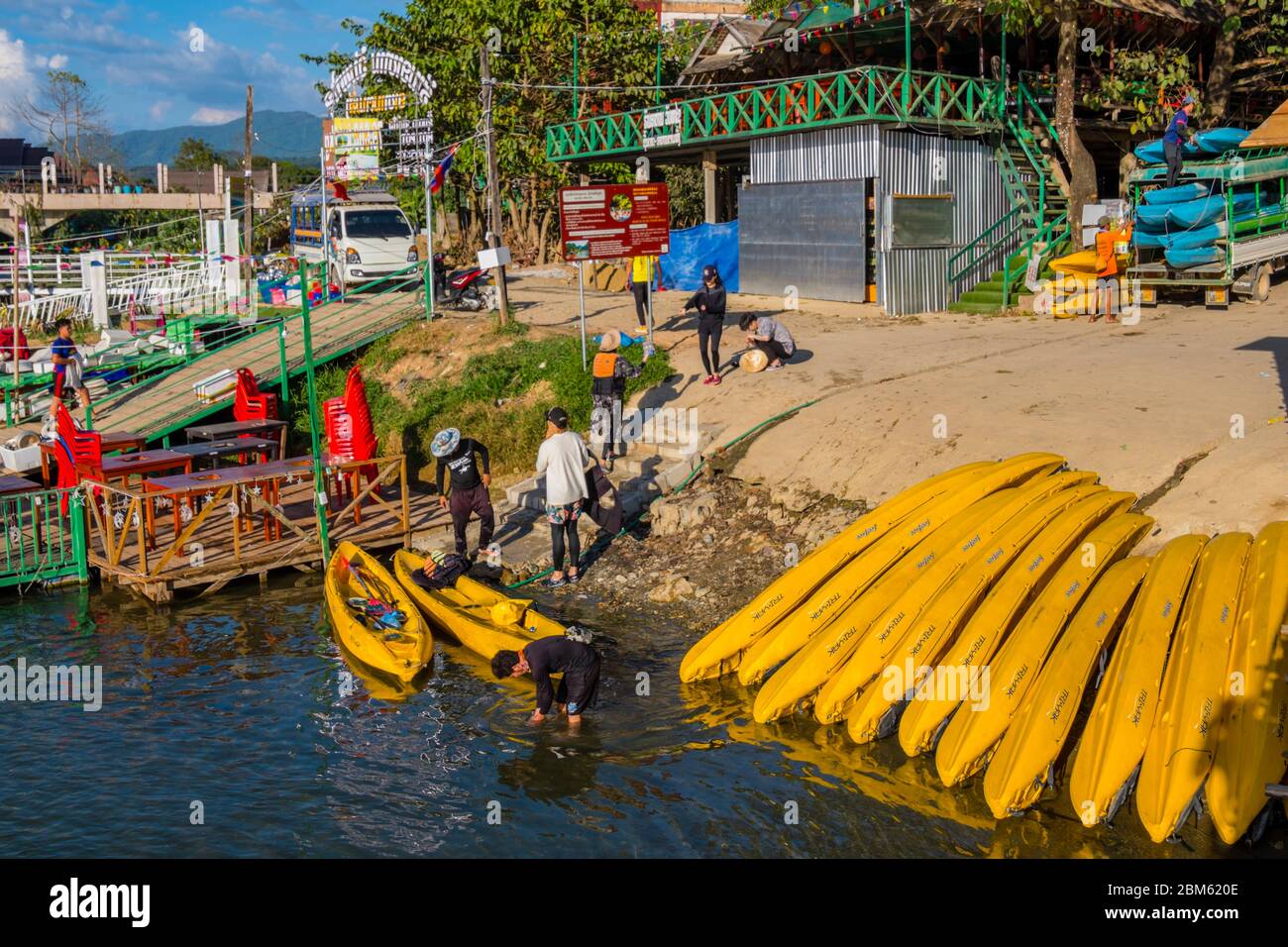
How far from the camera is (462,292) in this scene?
89.0ft

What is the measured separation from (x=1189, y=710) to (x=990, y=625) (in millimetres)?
2158

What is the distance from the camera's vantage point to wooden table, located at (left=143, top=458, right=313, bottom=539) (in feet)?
52.4

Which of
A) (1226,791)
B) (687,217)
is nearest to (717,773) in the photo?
(1226,791)

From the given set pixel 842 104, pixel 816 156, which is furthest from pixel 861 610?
pixel 816 156

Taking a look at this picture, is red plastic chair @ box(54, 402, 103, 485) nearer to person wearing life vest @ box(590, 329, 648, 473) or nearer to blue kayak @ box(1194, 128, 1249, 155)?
person wearing life vest @ box(590, 329, 648, 473)

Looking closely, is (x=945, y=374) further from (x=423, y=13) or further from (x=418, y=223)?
(x=418, y=223)

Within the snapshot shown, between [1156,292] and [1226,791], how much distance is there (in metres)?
17.4

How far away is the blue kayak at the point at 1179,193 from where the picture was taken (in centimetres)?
2216

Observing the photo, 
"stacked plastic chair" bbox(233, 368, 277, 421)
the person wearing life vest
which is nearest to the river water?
the person wearing life vest

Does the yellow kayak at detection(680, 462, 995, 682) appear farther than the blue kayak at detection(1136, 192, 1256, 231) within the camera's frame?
No

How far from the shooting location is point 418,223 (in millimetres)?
43000

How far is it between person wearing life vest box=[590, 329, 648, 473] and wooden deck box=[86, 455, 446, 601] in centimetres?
271
